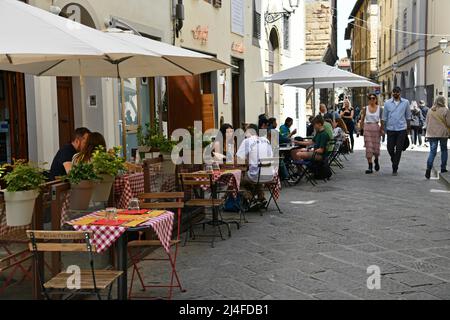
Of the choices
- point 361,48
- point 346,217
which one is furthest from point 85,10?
point 361,48

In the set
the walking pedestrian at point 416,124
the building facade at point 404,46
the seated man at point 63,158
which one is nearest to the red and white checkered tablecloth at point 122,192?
the seated man at point 63,158

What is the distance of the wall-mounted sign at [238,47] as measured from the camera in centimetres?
1585

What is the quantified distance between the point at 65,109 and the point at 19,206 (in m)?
5.07

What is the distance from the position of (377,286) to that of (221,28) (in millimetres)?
11010

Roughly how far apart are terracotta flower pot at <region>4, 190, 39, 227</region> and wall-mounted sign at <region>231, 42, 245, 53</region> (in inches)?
475

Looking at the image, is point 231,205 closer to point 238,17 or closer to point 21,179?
point 21,179

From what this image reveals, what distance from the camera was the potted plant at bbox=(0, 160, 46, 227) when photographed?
4.18m

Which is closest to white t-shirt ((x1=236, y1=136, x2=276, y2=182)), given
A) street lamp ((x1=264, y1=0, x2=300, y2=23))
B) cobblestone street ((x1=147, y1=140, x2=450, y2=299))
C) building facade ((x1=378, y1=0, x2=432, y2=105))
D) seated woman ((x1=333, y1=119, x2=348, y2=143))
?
cobblestone street ((x1=147, y1=140, x2=450, y2=299))

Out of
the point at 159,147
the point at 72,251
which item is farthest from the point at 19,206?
the point at 159,147

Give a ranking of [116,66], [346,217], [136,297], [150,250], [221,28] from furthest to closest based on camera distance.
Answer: [221,28] → [346,217] → [116,66] → [150,250] → [136,297]

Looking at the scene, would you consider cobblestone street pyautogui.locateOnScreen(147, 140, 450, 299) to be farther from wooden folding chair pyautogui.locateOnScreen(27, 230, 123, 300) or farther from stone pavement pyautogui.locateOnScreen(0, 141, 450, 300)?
wooden folding chair pyautogui.locateOnScreen(27, 230, 123, 300)

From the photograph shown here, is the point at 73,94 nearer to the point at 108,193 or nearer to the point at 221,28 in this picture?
the point at 108,193

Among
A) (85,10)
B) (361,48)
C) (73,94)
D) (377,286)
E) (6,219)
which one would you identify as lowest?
(377,286)
